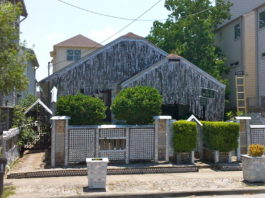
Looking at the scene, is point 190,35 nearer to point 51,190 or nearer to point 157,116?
point 157,116

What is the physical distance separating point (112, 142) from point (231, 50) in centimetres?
2005

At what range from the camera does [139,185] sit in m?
10.4

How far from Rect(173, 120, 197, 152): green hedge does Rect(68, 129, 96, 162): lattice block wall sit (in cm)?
300

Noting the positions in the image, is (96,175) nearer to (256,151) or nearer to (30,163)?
(256,151)

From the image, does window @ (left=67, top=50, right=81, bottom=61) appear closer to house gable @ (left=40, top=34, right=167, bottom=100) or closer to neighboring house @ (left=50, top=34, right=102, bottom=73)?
neighboring house @ (left=50, top=34, right=102, bottom=73)

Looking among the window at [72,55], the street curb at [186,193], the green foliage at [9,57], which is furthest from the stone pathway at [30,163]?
the window at [72,55]

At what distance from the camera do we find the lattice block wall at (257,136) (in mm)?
14211

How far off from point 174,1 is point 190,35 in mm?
3551

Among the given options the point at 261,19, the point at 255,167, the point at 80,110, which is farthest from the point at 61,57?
the point at 255,167

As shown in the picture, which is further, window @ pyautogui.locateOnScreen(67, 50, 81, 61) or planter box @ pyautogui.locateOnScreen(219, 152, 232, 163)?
window @ pyautogui.locateOnScreen(67, 50, 81, 61)

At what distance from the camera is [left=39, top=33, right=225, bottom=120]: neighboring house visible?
1972 centimetres

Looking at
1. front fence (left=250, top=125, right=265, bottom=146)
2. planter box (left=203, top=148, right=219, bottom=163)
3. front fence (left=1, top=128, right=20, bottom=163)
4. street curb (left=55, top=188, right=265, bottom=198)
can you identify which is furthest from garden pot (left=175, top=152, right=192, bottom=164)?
front fence (left=1, top=128, right=20, bottom=163)

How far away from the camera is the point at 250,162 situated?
418 inches

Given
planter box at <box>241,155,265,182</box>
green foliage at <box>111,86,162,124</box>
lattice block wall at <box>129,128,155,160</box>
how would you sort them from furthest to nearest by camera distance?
green foliage at <box>111,86,162,124</box>
lattice block wall at <box>129,128,155,160</box>
planter box at <box>241,155,265,182</box>
